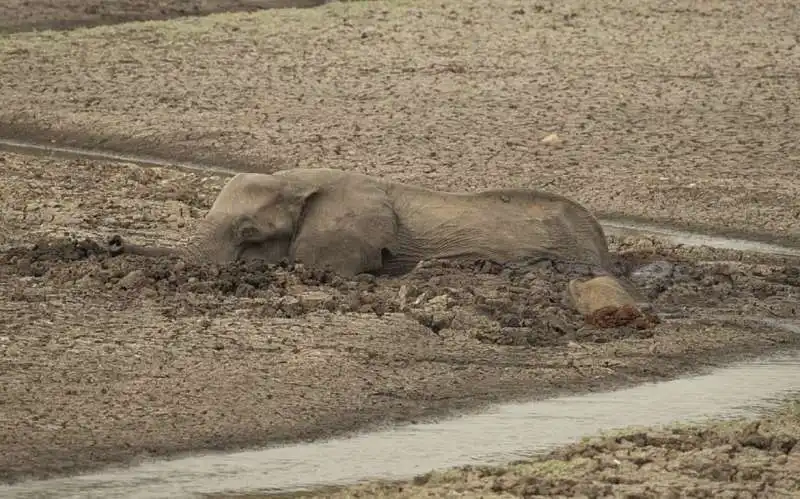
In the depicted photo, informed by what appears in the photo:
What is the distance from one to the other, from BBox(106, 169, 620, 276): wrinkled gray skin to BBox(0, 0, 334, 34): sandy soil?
10.4 metres

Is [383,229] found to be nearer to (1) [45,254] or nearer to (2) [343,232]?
(2) [343,232]

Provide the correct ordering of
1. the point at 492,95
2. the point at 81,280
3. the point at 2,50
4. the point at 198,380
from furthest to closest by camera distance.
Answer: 1. the point at 2,50
2. the point at 492,95
3. the point at 81,280
4. the point at 198,380

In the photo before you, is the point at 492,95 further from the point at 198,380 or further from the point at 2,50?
the point at 198,380

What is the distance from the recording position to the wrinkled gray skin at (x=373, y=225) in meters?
10.2

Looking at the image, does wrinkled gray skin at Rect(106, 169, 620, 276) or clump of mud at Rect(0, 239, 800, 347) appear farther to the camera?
wrinkled gray skin at Rect(106, 169, 620, 276)

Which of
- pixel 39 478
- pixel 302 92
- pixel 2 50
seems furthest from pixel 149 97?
pixel 39 478

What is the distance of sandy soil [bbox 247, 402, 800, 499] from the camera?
694cm

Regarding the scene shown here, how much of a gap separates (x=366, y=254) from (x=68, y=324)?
1.76m

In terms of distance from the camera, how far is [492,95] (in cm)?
1650

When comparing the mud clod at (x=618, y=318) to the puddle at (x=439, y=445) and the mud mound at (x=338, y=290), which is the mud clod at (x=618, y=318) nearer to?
the mud mound at (x=338, y=290)

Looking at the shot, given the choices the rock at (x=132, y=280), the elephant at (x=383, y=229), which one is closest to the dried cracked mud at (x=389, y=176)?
the rock at (x=132, y=280)

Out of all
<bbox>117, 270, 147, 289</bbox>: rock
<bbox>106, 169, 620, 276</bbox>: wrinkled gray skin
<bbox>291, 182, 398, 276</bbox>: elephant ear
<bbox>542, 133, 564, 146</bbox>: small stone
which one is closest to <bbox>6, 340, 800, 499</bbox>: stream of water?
<bbox>106, 169, 620, 276</bbox>: wrinkled gray skin

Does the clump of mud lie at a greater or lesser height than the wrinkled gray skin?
lesser

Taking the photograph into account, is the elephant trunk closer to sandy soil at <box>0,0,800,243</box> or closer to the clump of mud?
the clump of mud
